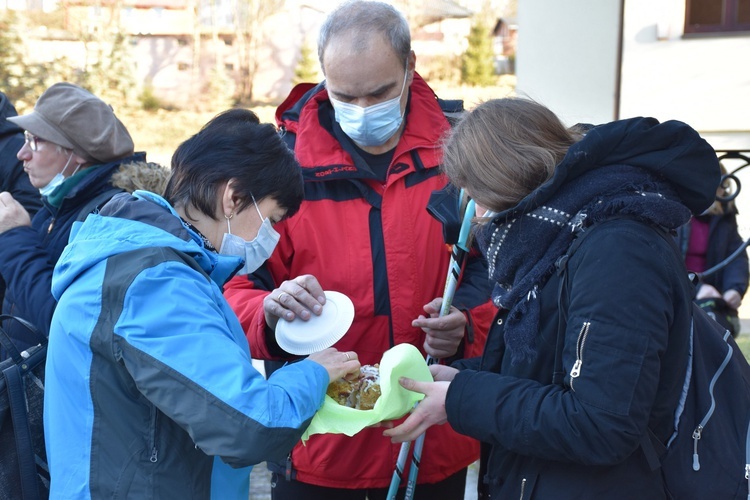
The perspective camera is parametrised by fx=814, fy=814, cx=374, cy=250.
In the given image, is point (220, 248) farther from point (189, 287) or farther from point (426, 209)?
point (426, 209)

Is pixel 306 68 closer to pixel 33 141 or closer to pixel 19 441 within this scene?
pixel 33 141

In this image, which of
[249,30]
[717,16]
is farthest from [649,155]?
[249,30]

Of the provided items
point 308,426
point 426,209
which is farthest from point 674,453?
point 426,209

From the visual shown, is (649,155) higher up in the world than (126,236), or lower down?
higher up

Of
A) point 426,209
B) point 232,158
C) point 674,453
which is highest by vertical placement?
point 232,158

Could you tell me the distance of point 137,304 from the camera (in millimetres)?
1679

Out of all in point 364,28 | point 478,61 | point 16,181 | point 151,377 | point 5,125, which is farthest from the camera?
point 478,61

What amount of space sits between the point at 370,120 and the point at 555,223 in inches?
39.9

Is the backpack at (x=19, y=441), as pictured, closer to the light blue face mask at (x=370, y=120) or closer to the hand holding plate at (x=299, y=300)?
the hand holding plate at (x=299, y=300)

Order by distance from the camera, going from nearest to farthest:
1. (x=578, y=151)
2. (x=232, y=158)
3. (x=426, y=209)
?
1. (x=578, y=151)
2. (x=232, y=158)
3. (x=426, y=209)

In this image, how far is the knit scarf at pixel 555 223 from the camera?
1.78m

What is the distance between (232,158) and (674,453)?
4.18 feet

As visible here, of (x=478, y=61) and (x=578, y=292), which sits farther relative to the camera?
(x=478, y=61)

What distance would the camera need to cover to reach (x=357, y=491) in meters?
2.70
